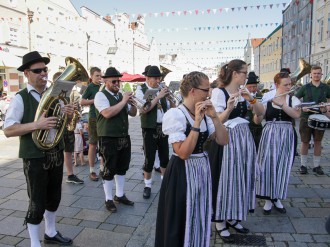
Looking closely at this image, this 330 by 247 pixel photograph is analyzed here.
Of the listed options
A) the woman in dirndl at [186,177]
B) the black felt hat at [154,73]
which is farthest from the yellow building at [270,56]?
the woman in dirndl at [186,177]

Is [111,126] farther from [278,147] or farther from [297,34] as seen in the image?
[297,34]

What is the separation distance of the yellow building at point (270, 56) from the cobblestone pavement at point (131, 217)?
40.8m

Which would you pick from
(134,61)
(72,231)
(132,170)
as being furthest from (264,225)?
(134,61)

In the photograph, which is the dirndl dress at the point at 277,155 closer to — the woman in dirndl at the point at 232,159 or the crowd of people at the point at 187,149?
the crowd of people at the point at 187,149

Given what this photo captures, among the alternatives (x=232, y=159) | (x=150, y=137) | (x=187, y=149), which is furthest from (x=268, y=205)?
(x=187, y=149)

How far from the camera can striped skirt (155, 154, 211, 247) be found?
2.54 m

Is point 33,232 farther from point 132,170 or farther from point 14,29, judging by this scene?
point 14,29

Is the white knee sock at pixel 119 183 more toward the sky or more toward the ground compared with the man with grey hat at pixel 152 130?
more toward the ground

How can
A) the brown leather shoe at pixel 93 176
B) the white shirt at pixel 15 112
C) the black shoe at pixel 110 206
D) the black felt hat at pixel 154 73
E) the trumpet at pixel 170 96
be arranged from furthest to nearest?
the brown leather shoe at pixel 93 176
the trumpet at pixel 170 96
the black felt hat at pixel 154 73
the black shoe at pixel 110 206
the white shirt at pixel 15 112

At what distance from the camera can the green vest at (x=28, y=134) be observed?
2994mm

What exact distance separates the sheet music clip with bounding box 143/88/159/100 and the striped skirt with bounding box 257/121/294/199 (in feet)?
6.03

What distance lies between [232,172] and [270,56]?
5067 centimetres

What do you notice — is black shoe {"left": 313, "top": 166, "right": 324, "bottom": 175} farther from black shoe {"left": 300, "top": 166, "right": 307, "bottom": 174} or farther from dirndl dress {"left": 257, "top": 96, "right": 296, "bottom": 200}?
dirndl dress {"left": 257, "top": 96, "right": 296, "bottom": 200}

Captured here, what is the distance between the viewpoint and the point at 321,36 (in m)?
24.2
